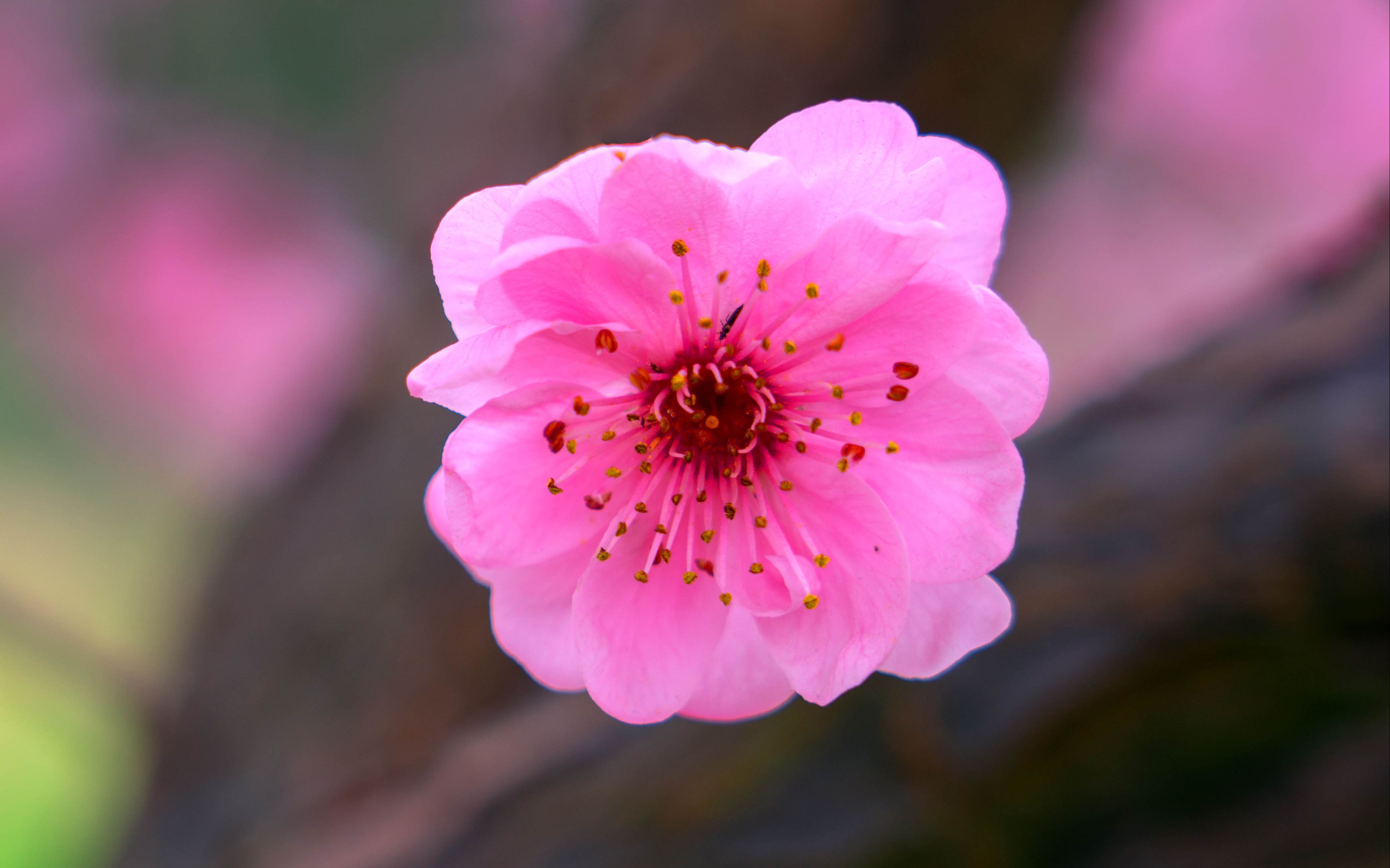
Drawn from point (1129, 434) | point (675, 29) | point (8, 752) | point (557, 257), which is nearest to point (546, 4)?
point (675, 29)

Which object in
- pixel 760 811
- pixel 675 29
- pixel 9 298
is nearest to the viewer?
pixel 760 811

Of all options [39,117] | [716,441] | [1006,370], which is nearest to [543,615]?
[716,441]

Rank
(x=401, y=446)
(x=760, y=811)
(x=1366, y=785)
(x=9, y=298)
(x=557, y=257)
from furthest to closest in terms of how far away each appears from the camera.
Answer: (x=9, y=298) < (x=401, y=446) < (x=760, y=811) < (x=1366, y=785) < (x=557, y=257)

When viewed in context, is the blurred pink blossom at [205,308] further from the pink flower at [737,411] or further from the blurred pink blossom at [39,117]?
the pink flower at [737,411]

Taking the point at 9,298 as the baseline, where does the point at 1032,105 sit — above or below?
below

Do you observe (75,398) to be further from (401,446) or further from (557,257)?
(557,257)

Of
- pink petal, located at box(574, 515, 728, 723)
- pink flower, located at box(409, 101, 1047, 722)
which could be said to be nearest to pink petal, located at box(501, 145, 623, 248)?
pink flower, located at box(409, 101, 1047, 722)
